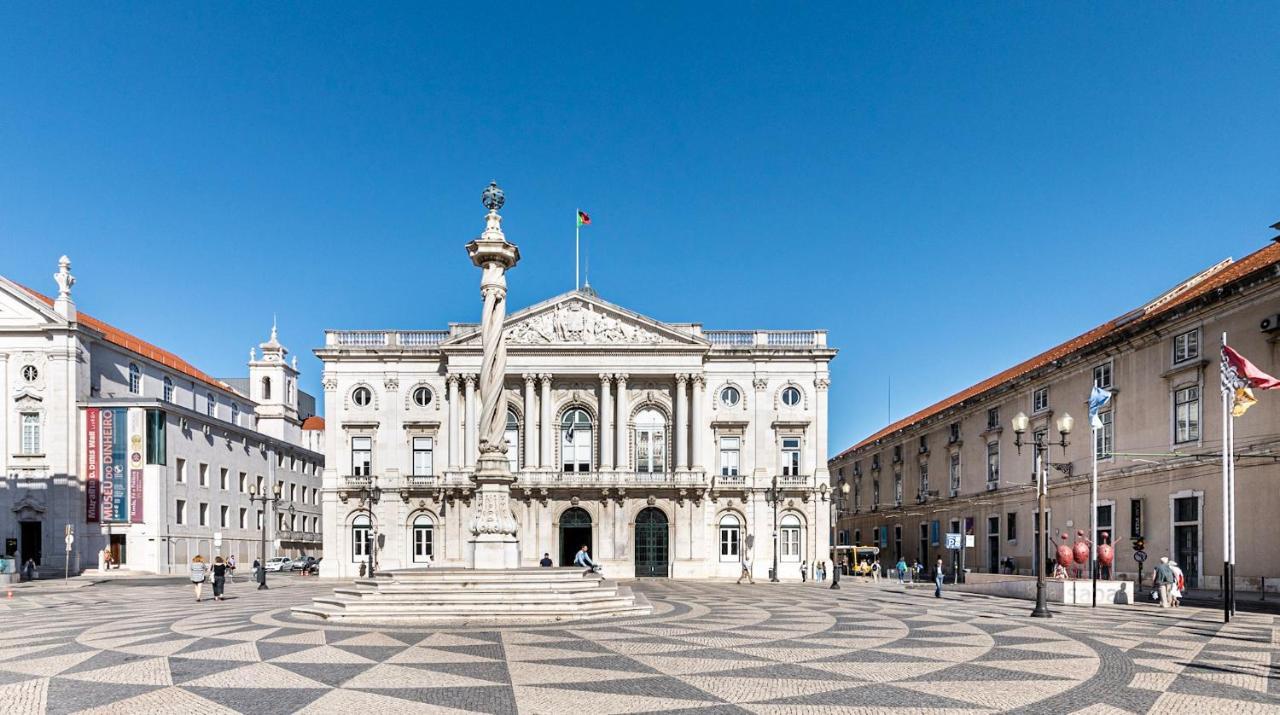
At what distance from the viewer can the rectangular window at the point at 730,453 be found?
192 feet

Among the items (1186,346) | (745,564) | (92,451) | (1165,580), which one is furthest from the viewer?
(92,451)

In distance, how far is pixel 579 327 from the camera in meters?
58.1

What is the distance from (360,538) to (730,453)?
23.1m

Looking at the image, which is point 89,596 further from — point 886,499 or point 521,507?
point 886,499

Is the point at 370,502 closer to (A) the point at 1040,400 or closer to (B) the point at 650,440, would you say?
(B) the point at 650,440

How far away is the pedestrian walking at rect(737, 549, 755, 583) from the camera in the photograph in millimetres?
52003

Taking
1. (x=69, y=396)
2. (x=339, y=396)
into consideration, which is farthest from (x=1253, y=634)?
(x=69, y=396)

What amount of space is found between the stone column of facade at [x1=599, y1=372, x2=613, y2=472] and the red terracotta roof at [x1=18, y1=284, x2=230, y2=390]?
3313 centimetres

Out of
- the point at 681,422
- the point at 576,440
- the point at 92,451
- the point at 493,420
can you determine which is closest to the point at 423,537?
the point at 576,440

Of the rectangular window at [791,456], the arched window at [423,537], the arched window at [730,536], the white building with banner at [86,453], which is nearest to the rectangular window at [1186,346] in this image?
the rectangular window at [791,456]

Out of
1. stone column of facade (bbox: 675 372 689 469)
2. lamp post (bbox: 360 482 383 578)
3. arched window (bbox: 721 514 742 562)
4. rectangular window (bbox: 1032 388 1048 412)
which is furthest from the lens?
arched window (bbox: 721 514 742 562)

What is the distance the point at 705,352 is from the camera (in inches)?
2276

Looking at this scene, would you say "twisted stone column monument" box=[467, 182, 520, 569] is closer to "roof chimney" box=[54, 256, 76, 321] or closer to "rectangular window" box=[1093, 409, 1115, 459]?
"rectangular window" box=[1093, 409, 1115, 459]

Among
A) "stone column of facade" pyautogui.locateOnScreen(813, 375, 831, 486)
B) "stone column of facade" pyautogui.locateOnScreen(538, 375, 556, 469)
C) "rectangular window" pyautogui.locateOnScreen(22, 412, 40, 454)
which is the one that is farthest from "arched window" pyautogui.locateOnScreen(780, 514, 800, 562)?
"rectangular window" pyautogui.locateOnScreen(22, 412, 40, 454)
